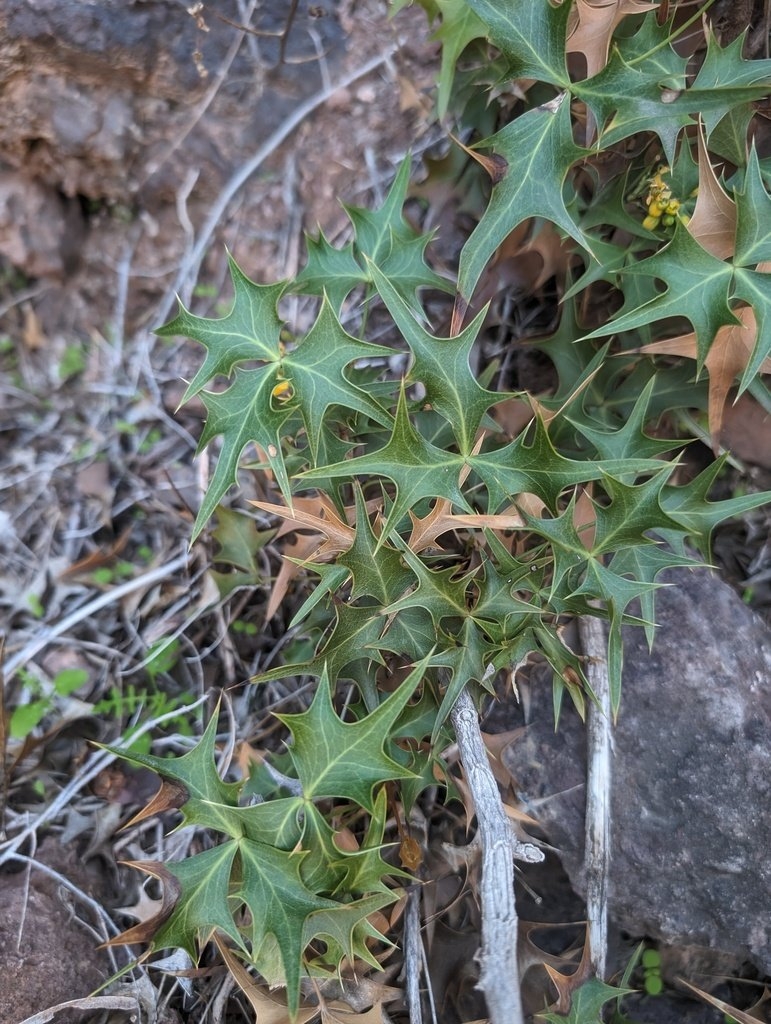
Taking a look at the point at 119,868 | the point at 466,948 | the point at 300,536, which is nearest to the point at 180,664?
the point at 119,868

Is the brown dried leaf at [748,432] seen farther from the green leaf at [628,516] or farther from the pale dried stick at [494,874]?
the pale dried stick at [494,874]

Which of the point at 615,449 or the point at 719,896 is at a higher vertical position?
the point at 615,449

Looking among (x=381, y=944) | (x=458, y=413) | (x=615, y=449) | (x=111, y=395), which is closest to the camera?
(x=458, y=413)

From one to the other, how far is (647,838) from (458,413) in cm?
95

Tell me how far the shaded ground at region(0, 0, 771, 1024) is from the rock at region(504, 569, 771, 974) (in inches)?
7.9

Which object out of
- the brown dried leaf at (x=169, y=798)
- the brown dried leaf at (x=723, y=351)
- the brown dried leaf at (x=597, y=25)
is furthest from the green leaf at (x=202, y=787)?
the brown dried leaf at (x=597, y=25)

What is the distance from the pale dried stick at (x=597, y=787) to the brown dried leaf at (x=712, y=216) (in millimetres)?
717

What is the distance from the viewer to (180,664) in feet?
6.50

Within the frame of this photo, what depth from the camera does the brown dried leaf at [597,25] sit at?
1321mm

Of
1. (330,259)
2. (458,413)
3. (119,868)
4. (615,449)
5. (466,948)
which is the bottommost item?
(466,948)

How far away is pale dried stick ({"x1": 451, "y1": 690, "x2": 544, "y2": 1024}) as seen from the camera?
114 centimetres

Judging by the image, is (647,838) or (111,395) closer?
(647,838)

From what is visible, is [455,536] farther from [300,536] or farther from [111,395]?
[111,395]

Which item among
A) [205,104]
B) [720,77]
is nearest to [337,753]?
[720,77]
